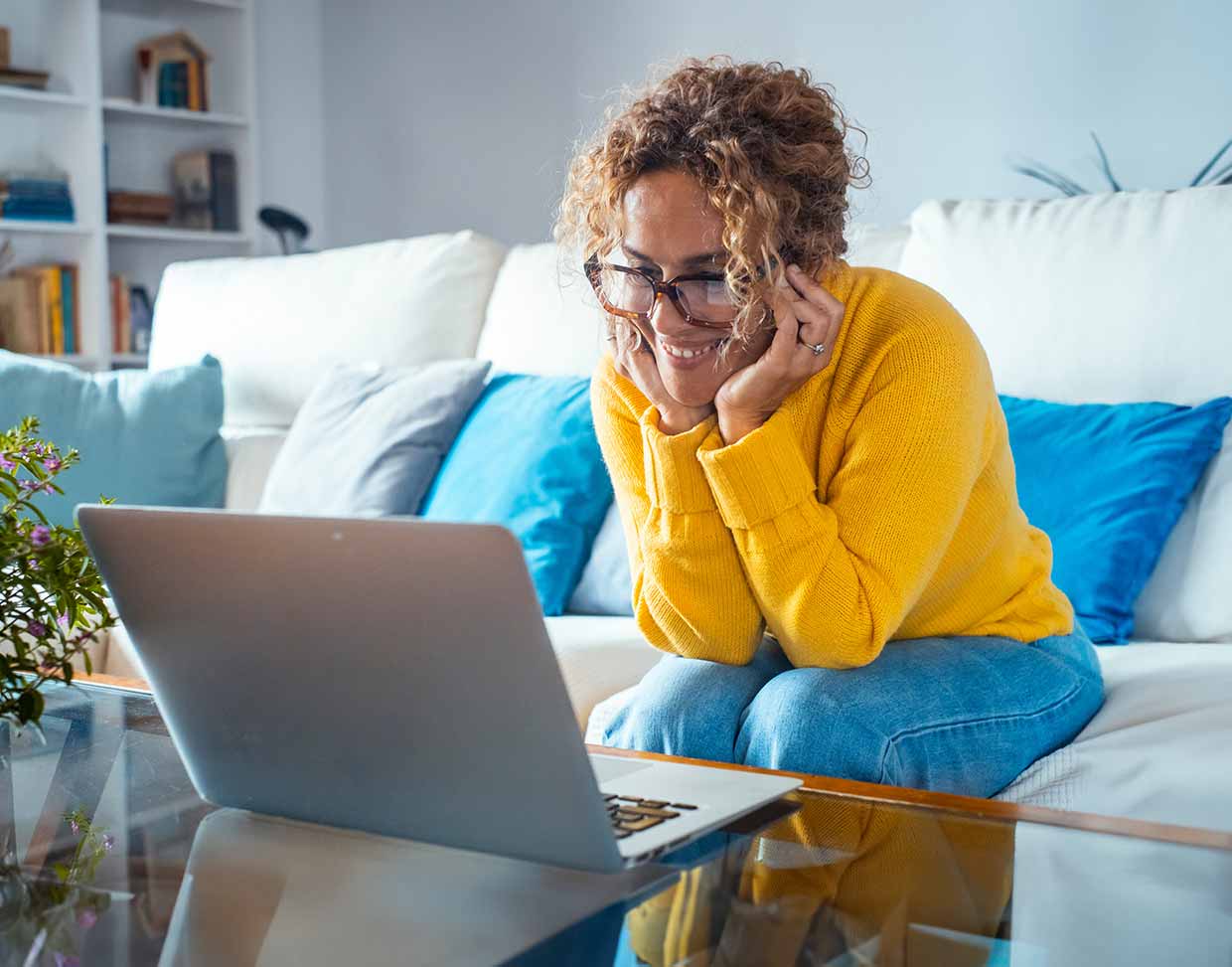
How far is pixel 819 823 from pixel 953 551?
21.0 inches

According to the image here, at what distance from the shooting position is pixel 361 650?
2.45 ft

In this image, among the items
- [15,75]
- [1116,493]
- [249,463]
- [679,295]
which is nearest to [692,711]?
[679,295]

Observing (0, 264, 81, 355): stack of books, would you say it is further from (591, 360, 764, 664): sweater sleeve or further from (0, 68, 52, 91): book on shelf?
(591, 360, 764, 664): sweater sleeve

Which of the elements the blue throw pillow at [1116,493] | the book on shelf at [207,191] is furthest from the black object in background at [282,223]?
the blue throw pillow at [1116,493]

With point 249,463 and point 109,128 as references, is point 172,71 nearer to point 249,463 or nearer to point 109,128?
point 109,128

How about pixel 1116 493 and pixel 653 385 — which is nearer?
pixel 653 385

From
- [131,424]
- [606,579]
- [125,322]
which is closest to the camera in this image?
[606,579]

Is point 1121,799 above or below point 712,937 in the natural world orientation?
below

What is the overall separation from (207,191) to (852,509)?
11.4 feet

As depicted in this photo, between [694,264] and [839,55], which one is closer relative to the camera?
[694,264]

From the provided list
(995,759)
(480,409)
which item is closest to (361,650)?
(995,759)

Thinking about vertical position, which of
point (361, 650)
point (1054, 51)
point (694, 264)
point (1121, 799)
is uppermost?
point (1054, 51)

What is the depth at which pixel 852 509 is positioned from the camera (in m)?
1.26

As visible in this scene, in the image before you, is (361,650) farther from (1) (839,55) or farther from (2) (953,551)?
(1) (839,55)
